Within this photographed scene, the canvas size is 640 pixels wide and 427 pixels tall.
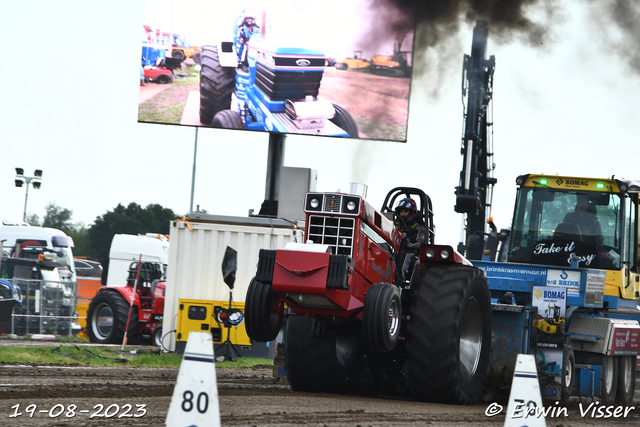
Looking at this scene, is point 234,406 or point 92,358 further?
point 92,358

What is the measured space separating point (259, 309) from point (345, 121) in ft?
43.1

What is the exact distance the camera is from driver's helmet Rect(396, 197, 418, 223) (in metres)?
10.0

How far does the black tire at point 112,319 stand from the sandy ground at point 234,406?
8.52 meters

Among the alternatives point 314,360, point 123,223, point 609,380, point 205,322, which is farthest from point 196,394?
point 123,223

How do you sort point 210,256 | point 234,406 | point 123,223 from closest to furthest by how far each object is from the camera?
point 234,406 < point 210,256 < point 123,223

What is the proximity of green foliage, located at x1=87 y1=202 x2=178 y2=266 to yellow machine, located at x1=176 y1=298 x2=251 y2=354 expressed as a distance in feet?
217

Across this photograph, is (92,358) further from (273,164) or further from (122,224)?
(122,224)

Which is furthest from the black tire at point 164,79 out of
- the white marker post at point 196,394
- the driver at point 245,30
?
the white marker post at point 196,394

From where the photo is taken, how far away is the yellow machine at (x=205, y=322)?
Answer: 16.6 metres

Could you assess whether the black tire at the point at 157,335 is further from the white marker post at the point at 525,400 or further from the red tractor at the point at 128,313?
the white marker post at the point at 525,400

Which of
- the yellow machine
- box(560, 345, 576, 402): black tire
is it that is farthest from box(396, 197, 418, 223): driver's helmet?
the yellow machine

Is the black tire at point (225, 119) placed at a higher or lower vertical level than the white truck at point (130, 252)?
higher

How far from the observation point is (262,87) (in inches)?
840

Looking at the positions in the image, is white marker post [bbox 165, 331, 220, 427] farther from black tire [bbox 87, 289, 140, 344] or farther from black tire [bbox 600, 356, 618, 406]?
black tire [bbox 87, 289, 140, 344]
